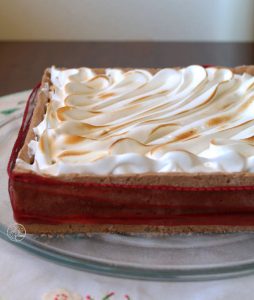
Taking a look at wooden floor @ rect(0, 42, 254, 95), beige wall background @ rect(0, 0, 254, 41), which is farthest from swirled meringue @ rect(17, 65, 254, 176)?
beige wall background @ rect(0, 0, 254, 41)

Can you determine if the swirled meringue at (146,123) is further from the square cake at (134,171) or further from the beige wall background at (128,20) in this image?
the beige wall background at (128,20)

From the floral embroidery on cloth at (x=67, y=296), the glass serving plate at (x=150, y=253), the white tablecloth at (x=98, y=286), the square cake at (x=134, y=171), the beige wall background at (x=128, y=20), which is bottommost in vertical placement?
the floral embroidery on cloth at (x=67, y=296)

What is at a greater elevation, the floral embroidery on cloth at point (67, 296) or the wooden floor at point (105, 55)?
the wooden floor at point (105, 55)

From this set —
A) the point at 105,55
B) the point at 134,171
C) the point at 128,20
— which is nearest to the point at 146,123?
the point at 134,171

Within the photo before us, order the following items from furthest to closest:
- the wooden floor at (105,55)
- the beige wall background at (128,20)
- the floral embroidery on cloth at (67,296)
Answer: the beige wall background at (128,20) → the wooden floor at (105,55) → the floral embroidery on cloth at (67,296)

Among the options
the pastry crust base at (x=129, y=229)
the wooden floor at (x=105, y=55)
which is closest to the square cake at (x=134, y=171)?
the pastry crust base at (x=129, y=229)

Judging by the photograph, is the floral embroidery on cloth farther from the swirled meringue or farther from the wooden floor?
the wooden floor

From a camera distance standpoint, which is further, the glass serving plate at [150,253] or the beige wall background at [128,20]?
the beige wall background at [128,20]

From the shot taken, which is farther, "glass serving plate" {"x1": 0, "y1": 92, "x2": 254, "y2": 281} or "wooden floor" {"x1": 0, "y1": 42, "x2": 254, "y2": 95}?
"wooden floor" {"x1": 0, "y1": 42, "x2": 254, "y2": 95}
